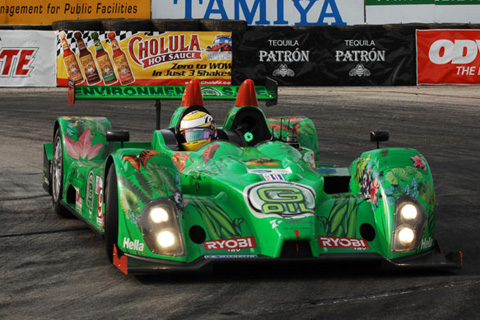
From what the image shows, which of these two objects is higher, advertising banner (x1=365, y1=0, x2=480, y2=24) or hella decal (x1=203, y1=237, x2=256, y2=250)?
advertising banner (x1=365, y1=0, x2=480, y2=24)

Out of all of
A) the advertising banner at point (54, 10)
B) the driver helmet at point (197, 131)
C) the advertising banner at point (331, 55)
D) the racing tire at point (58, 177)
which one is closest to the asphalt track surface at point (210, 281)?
the racing tire at point (58, 177)

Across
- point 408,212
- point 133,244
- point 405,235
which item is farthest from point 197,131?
point 405,235

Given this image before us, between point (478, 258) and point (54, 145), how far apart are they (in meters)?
4.91

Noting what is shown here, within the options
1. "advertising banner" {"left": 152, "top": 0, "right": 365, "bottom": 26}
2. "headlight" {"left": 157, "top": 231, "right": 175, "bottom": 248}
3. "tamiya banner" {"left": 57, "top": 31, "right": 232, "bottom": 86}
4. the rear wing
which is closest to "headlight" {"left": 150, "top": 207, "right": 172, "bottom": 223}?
"headlight" {"left": 157, "top": 231, "right": 175, "bottom": 248}

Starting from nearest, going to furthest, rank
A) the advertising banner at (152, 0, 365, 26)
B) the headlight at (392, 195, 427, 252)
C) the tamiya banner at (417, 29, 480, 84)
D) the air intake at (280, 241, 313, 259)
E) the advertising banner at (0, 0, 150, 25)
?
the air intake at (280, 241, 313, 259) < the headlight at (392, 195, 427, 252) < the tamiya banner at (417, 29, 480, 84) < the advertising banner at (0, 0, 150, 25) < the advertising banner at (152, 0, 365, 26)

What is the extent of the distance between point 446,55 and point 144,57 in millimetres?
7842

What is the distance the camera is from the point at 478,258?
7.38 m

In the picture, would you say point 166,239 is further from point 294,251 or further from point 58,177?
point 58,177

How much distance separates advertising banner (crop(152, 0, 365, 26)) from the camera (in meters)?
26.6

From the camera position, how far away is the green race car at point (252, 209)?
256 inches

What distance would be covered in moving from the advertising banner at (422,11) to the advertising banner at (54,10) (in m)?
7.31

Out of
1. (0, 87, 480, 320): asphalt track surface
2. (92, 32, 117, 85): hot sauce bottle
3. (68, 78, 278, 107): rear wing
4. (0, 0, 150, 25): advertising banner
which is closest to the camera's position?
(0, 87, 480, 320): asphalt track surface

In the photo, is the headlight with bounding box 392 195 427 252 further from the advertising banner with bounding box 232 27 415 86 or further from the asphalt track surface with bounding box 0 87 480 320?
the advertising banner with bounding box 232 27 415 86

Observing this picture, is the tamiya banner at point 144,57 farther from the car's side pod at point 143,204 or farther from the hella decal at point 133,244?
the hella decal at point 133,244
